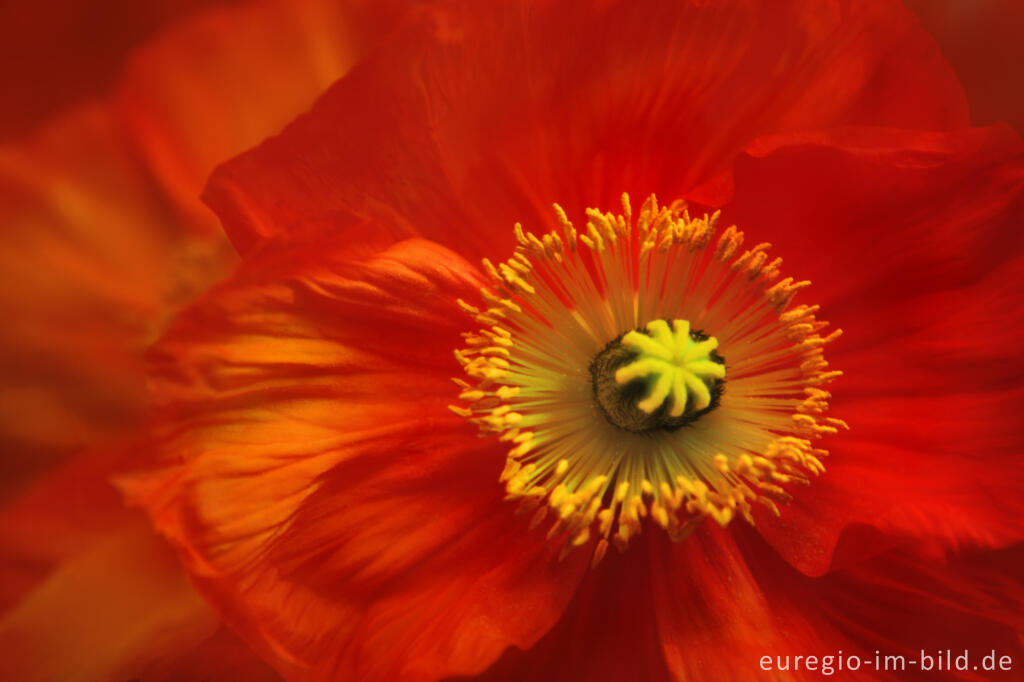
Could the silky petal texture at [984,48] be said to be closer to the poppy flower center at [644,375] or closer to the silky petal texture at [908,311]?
the silky petal texture at [908,311]

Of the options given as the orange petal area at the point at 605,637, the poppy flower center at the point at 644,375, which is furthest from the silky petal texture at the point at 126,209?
the orange petal area at the point at 605,637

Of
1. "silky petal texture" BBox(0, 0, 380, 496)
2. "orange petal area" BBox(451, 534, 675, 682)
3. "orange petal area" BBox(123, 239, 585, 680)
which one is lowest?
"orange petal area" BBox(451, 534, 675, 682)

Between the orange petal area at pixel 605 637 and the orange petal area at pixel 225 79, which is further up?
the orange petal area at pixel 225 79

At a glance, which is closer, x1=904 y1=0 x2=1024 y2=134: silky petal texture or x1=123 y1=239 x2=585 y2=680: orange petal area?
x1=123 y1=239 x2=585 y2=680: orange petal area

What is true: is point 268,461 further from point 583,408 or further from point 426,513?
point 583,408

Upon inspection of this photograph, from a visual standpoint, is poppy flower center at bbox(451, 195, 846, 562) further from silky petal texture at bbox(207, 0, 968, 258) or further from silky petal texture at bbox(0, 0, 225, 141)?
silky petal texture at bbox(0, 0, 225, 141)

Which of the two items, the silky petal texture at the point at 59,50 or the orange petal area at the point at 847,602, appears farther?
the orange petal area at the point at 847,602

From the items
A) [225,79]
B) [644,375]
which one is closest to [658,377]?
[644,375]

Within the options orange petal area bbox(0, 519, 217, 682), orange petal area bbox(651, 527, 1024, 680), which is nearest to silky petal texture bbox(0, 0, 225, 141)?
orange petal area bbox(0, 519, 217, 682)
